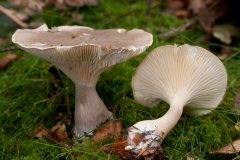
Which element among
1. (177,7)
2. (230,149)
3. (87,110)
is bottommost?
(230,149)

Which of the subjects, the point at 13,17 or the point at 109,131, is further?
the point at 13,17

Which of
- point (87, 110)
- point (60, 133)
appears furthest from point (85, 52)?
point (60, 133)

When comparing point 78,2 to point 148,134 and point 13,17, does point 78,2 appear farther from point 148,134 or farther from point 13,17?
point 148,134

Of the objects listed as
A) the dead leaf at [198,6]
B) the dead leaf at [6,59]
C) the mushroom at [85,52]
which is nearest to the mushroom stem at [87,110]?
the mushroom at [85,52]

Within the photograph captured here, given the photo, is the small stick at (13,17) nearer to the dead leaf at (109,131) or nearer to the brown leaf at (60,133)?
the brown leaf at (60,133)

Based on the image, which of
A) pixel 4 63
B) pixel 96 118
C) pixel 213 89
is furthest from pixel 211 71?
pixel 4 63
